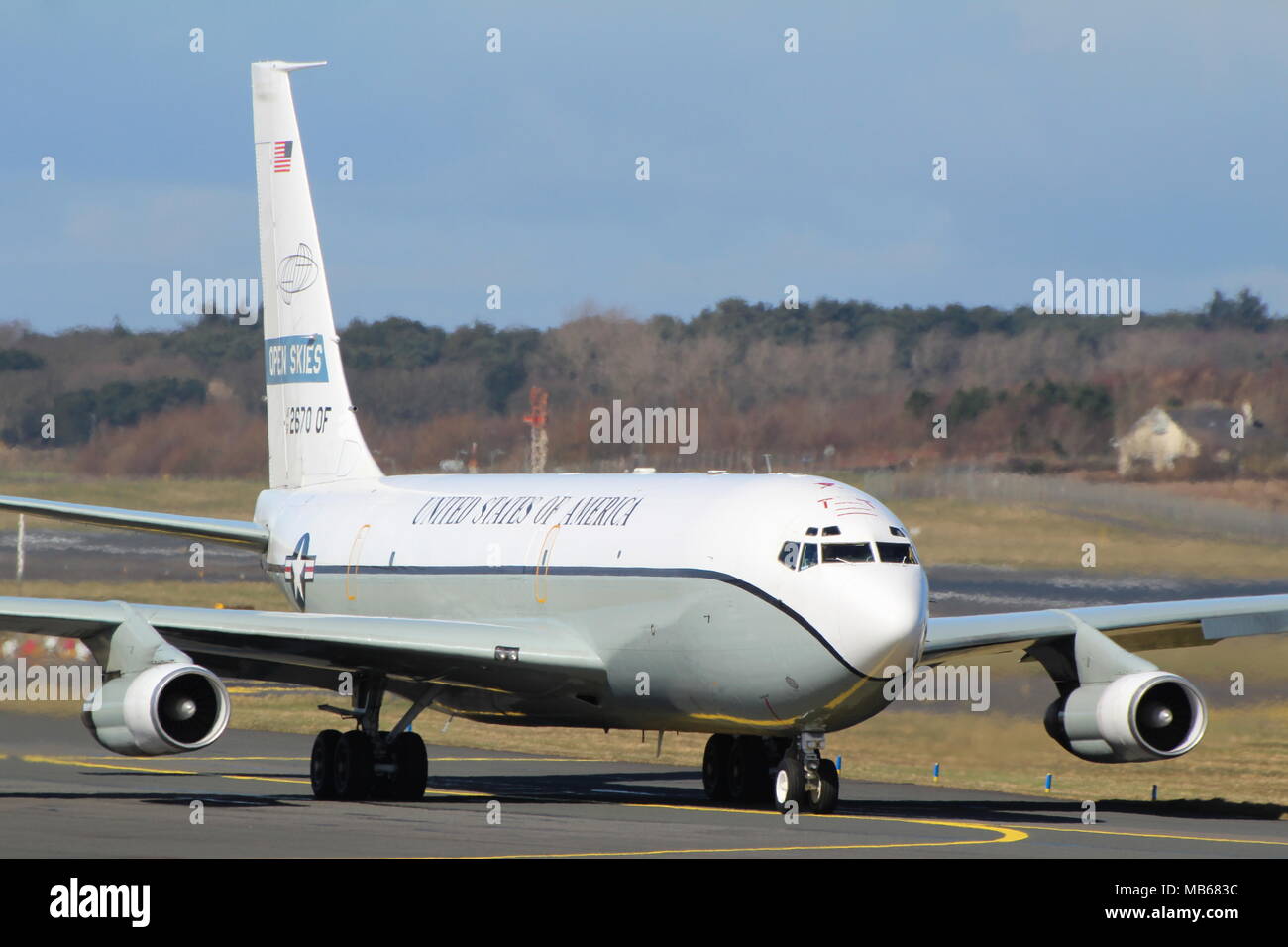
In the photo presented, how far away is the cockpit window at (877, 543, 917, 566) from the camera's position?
23609mm

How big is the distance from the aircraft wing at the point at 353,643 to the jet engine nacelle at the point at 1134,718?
6.08 metres

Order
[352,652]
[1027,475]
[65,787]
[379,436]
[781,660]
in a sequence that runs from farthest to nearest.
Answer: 1. [379,436]
2. [1027,475]
3. [65,787]
4. [352,652]
5. [781,660]

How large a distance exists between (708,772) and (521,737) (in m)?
12.4

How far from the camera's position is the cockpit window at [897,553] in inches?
930

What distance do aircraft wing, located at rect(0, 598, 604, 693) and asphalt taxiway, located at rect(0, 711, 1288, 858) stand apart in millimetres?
1666

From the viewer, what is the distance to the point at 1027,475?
125ft

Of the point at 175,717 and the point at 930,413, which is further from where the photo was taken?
the point at 930,413

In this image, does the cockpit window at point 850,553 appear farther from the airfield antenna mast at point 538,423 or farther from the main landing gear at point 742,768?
the airfield antenna mast at point 538,423

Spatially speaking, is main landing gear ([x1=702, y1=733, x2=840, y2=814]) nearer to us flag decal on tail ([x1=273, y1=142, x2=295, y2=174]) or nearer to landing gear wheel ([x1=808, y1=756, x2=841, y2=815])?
landing gear wheel ([x1=808, y1=756, x2=841, y2=815])

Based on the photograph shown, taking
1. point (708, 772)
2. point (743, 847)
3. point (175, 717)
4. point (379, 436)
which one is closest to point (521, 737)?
point (379, 436)

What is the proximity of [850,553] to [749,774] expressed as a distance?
5322 mm

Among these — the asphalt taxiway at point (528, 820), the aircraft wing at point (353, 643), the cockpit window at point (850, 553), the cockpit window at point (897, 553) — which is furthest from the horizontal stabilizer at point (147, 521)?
the cockpit window at point (897, 553)

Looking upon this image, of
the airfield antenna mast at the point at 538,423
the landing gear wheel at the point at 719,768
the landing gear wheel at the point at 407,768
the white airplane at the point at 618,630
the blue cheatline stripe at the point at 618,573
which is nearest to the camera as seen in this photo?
the blue cheatline stripe at the point at 618,573
